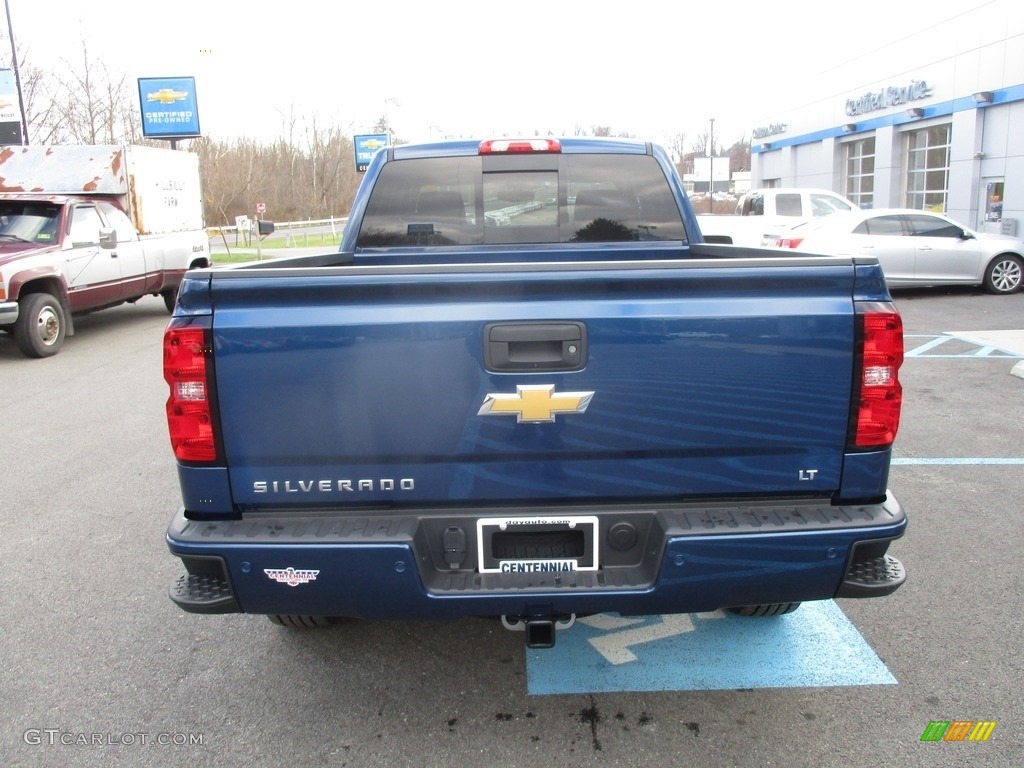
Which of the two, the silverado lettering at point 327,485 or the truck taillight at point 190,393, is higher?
the truck taillight at point 190,393

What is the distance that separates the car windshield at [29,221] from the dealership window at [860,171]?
24.2 m

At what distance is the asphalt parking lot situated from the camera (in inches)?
112

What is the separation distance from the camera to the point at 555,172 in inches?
171

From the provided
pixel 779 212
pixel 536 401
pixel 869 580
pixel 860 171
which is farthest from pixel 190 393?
pixel 860 171

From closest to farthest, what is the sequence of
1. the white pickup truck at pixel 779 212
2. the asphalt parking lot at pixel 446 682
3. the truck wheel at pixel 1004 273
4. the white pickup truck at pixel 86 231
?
the asphalt parking lot at pixel 446 682 → the white pickup truck at pixel 86 231 → the truck wheel at pixel 1004 273 → the white pickup truck at pixel 779 212

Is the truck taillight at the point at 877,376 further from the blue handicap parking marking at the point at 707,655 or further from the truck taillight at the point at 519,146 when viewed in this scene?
the truck taillight at the point at 519,146

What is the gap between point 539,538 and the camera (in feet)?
8.66

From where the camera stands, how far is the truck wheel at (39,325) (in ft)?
33.6

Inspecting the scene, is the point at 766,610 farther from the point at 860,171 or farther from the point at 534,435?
the point at 860,171

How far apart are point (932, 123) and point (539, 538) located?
81.6 ft

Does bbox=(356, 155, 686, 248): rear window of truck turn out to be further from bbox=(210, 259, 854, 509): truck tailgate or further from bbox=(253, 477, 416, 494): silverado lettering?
bbox=(253, 477, 416, 494): silverado lettering

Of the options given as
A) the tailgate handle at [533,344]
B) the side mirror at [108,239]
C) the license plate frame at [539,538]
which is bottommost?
the license plate frame at [539,538]

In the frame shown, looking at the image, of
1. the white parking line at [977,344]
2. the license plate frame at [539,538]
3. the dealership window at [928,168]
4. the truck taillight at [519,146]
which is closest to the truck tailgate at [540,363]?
the license plate frame at [539,538]

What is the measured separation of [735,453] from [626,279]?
2.11 ft
